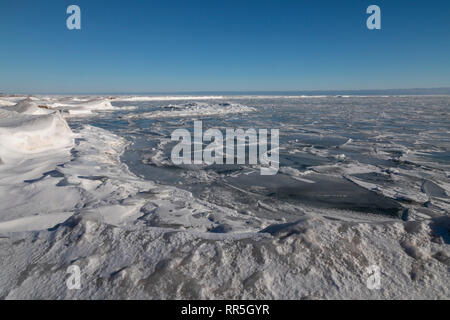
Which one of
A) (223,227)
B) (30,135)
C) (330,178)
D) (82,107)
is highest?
(82,107)

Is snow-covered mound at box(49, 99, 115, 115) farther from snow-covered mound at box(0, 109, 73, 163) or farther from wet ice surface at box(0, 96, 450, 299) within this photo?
wet ice surface at box(0, 96, 450, 299)

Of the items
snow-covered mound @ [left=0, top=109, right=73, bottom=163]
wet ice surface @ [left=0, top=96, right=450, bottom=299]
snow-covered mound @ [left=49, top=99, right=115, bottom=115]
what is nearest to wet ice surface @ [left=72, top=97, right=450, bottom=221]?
wet ice surface @ [left=0, top=96, right=450, bottom=299]

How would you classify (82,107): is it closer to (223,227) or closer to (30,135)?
(30,135)

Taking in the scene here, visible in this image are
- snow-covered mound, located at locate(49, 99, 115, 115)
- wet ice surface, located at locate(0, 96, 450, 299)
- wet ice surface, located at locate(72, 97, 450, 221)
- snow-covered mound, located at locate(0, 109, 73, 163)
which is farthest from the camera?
snow-covered mound, located at locate(49, 99, 115, 115)

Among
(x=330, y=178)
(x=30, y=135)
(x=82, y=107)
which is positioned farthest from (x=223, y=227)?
(x=82, y=107)

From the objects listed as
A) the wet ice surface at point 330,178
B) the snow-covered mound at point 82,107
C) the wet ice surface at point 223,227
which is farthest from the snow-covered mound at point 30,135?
the snow-covered mound at point 82,107
